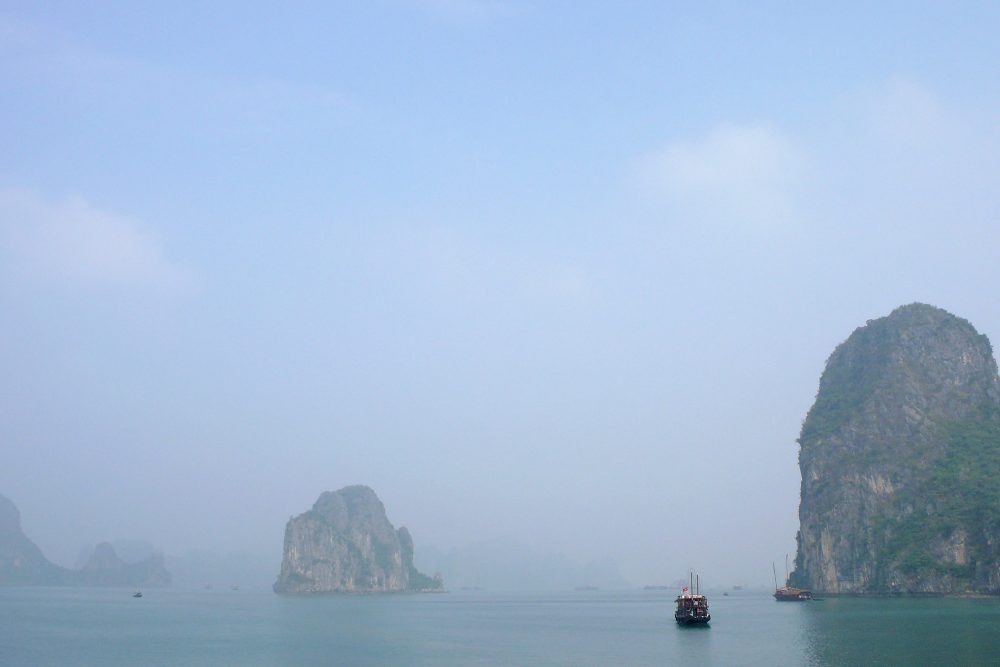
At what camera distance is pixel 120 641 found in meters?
86.8

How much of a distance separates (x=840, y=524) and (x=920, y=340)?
1795 inches

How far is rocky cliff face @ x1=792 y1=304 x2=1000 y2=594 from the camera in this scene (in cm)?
15312

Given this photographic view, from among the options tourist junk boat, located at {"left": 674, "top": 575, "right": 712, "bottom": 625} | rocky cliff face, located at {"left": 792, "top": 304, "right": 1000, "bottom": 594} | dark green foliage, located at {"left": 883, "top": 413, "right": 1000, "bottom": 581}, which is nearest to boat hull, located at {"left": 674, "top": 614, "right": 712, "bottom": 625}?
tourist junk boat, located at {"left": 674, "top": 575, "right": 712, "bottom": 625}

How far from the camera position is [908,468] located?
171 m

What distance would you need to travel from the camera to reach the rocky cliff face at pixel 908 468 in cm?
15312

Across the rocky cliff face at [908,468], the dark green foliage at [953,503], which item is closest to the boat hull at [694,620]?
the rocky cliff face at [908,468]

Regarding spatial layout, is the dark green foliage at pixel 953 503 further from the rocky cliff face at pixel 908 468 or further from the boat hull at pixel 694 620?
the boat hull at pixel 694 620

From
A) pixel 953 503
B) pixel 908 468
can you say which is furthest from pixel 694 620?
pixel 908 468

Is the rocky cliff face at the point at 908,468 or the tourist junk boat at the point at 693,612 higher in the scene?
the rocky cliff face at the point at 908,468

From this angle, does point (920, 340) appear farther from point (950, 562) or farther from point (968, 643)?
point (968, 643)

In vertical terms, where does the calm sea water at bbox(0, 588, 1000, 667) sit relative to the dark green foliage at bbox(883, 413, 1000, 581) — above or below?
below

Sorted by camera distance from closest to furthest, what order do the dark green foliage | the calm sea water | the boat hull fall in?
the calm sea water
the boat hull
the dark green foliage

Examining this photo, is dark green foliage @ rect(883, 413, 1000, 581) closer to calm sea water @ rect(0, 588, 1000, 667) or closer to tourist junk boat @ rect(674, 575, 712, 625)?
calm sea water @ rect(0, 588, 1000, 667)

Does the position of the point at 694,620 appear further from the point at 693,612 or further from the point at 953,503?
the point at 953,503
